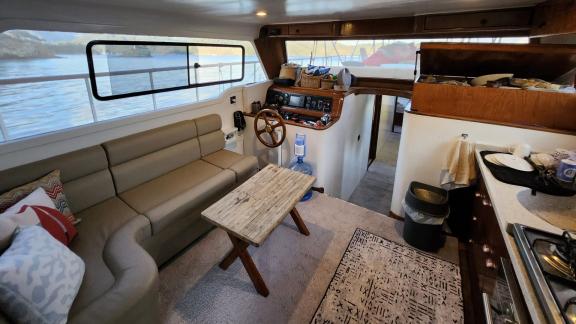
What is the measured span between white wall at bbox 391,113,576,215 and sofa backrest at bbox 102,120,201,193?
195 cm

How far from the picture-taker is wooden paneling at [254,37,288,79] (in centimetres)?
345

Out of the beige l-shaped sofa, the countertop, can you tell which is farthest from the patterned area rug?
the beige l-shaped sofa

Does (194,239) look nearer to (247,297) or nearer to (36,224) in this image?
(247,297)

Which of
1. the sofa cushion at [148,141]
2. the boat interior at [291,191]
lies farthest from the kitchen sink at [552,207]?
the sofa cushion at [148,141]

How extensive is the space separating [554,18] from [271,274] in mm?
2405

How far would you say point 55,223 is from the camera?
1414 millimetres

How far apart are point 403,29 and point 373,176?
2990mm

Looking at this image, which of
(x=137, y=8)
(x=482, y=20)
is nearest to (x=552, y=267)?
(x=482, y=20)

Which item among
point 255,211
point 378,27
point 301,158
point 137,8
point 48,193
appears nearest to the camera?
point 48,193

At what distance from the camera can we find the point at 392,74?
3346 millimetres

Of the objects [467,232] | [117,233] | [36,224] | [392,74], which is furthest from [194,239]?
[392,74]

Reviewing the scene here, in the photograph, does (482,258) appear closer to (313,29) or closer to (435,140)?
(435,140)

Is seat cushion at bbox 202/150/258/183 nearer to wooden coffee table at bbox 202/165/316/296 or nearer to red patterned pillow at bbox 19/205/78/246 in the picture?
wooden coffee table at bbox 202/165/316/296

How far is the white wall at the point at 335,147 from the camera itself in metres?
2.82
